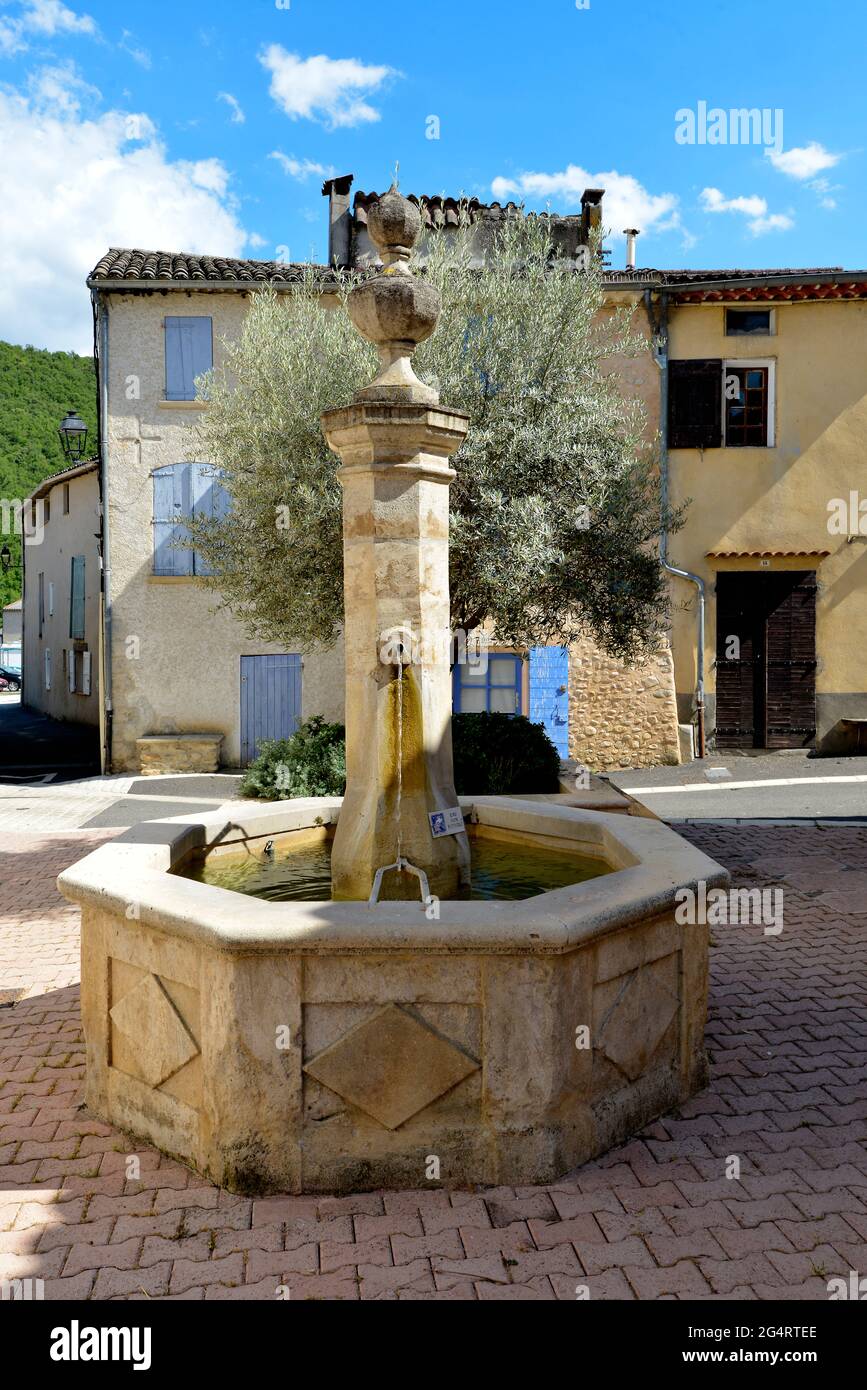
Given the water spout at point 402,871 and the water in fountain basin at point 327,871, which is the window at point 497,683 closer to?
the water in fountain basin at point 327,871

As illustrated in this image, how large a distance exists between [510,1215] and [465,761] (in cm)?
716

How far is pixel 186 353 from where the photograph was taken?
54.4 ft

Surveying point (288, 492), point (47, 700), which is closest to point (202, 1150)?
point (288, 492)

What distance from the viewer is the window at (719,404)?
56.0 feet

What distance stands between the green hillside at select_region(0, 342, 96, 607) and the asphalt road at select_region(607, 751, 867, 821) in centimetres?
3859

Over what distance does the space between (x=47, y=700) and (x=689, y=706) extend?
19.9 meters

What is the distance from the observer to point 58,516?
27.7m

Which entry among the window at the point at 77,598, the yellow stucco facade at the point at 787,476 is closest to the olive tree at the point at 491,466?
the yellow stucco facade at the point at 787,476

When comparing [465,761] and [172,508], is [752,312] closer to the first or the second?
[172,508]

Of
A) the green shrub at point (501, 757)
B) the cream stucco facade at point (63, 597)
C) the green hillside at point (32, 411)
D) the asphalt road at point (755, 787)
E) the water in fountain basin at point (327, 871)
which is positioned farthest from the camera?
the green hillside at point (32, 411)

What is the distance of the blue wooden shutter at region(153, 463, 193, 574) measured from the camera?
1658cm

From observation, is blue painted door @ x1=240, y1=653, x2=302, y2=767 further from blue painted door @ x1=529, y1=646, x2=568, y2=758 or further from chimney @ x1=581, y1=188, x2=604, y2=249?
chimney @ x1=581, y1=188, x2=604, y2=249

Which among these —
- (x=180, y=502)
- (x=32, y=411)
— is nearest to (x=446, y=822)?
(x=180, y=502)

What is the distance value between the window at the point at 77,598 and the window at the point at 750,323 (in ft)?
50.0
